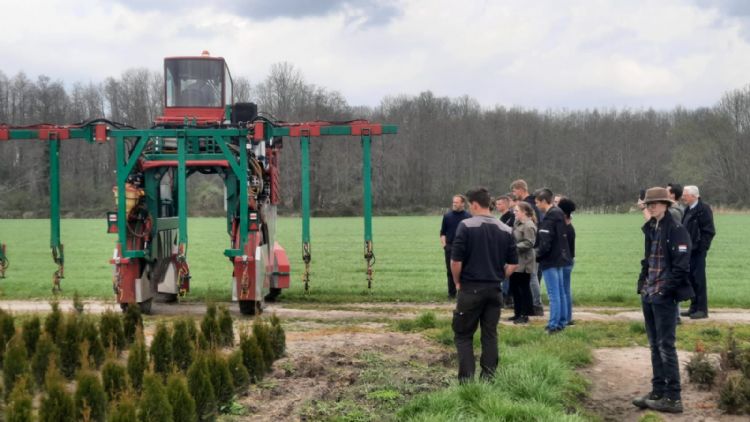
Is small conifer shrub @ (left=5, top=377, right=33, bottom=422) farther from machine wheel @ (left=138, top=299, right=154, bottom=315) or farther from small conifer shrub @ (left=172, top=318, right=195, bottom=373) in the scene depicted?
machine wheel @ (left=138, top=299, right=154, bottom=315)


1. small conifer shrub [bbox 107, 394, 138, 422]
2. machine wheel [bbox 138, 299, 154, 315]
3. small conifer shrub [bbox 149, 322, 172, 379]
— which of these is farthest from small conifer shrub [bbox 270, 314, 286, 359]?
machine wheel [bbox 138, 299, 154, 315]

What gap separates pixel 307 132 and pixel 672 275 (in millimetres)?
7218

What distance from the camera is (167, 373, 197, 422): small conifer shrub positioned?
5523 millimetres

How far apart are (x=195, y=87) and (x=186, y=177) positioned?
2.67 metres

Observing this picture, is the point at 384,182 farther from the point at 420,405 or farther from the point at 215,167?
the point at 420,405

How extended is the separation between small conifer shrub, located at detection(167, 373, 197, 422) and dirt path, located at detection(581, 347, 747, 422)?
371cm

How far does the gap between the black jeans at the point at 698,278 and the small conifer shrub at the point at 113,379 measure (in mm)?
8678

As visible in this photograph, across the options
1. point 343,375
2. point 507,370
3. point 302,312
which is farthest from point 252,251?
point 507,370

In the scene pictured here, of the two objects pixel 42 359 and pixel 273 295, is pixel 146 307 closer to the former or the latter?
pixel 273 295

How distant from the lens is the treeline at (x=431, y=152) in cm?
7719

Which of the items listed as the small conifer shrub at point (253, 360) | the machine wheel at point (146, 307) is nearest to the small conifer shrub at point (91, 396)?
the small conifer shrub at point (253, 360)

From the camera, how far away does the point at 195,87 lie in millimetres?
14383

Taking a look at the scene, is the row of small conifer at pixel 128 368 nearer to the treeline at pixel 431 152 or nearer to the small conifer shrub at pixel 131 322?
the small conifer shrub at pixel 131 322

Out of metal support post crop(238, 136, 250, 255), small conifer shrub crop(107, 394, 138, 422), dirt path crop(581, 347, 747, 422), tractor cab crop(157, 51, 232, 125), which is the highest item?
tractor cab crop(157, 51, 232, 125)
